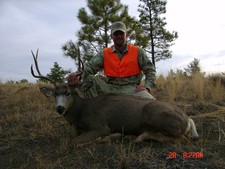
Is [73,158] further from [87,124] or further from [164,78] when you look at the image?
[164,78]

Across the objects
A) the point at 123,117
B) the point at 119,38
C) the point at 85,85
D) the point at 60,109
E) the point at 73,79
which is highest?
the point at 119,38

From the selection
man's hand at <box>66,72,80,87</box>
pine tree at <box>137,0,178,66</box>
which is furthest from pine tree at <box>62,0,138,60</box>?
man's hand at <box>66,72,80,87</box>

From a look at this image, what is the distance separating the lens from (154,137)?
5.12 m

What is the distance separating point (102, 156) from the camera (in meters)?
4.49

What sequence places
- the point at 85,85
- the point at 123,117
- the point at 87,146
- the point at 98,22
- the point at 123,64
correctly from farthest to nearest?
1. the point at 98,22
2. the point at 123,64
3. the point at 85,85
4. the point at 123,117
5. the point at 87,146

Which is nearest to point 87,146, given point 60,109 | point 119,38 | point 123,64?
point 60,109

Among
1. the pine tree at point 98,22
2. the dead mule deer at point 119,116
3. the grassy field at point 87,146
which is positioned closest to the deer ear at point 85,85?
the dead mule deer at point 119,116

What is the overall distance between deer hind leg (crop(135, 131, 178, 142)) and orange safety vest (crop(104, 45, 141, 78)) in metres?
1.85

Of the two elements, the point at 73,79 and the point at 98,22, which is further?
the point at 98,22

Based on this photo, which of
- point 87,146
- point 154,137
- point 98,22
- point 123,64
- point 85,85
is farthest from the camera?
point 98,22

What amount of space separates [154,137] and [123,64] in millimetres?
2041

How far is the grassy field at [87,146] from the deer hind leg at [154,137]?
7 centimetres

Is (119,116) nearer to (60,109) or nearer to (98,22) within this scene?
(60,109)

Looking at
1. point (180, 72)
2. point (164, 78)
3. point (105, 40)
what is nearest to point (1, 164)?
point (164, 78)
